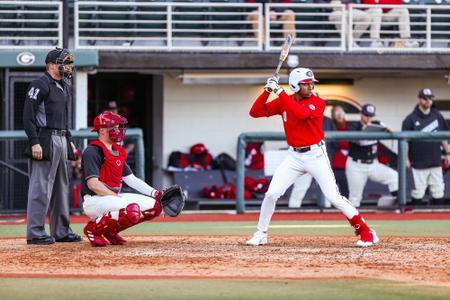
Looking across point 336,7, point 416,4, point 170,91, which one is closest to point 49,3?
point 170,91

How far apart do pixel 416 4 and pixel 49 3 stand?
7.04 metres

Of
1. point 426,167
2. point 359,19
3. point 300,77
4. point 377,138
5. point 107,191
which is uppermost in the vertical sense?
point 359,19

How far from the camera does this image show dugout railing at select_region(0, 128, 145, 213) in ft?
57.3

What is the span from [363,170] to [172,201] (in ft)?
24.5

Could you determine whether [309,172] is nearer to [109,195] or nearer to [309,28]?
[109,195]

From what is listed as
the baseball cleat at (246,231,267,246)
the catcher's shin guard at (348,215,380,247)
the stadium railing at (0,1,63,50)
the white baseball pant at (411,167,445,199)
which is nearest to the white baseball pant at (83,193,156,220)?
the baseball cleat at (246,231,267,246)

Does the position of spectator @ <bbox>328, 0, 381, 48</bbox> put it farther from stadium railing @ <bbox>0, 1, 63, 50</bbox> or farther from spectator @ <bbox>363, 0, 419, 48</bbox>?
stadium railing @ <bbox>0, 1, 63, 50</bbox>

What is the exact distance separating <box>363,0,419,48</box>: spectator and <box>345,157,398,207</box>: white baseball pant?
164 inches

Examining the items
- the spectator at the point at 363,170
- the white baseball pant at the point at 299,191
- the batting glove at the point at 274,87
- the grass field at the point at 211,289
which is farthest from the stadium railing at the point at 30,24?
the grass field at the point at 211,289

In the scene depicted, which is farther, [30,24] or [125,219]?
[30,24]

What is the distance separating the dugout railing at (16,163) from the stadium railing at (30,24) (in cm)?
323

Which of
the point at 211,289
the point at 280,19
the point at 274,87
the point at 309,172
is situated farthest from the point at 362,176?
the point at 211,289

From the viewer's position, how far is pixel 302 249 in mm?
10953

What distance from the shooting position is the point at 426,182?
18.4m
